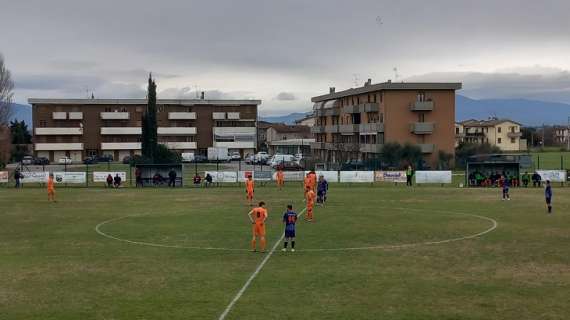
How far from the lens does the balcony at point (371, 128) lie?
288ft

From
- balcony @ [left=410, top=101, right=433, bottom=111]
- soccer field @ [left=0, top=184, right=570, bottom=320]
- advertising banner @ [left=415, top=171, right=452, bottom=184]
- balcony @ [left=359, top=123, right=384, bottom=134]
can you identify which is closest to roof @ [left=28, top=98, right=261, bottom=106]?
balcony @ [left=359, top=123, right=384, bottom=134]

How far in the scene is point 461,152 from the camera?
8881 centimetres

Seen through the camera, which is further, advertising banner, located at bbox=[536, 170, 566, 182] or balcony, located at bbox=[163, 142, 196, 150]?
balcony, located at bbox=[163, 142, 196, 150]

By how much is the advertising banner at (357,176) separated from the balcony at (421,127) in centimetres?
3042

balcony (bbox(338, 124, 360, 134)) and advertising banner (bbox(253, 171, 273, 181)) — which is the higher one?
balcony (bbox(338, 124, 360, 134))

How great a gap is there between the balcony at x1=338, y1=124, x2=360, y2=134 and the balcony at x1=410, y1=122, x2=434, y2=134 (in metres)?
11.4

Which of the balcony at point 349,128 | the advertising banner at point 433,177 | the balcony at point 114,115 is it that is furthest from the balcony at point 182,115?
the advertising banner at point 433,177

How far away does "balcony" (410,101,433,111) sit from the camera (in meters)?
86.6

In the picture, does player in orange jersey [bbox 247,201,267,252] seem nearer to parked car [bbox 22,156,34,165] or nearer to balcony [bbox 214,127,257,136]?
parked car [bbox 22,156,34,165]

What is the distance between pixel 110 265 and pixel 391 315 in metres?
10.5

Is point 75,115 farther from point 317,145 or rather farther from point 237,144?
point 317,145

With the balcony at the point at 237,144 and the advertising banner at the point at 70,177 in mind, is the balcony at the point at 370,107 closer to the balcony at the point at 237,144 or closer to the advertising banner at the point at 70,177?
the balcony at the point at 237,144

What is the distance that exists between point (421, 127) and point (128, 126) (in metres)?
57.6

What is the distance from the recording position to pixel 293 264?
2108 cm
